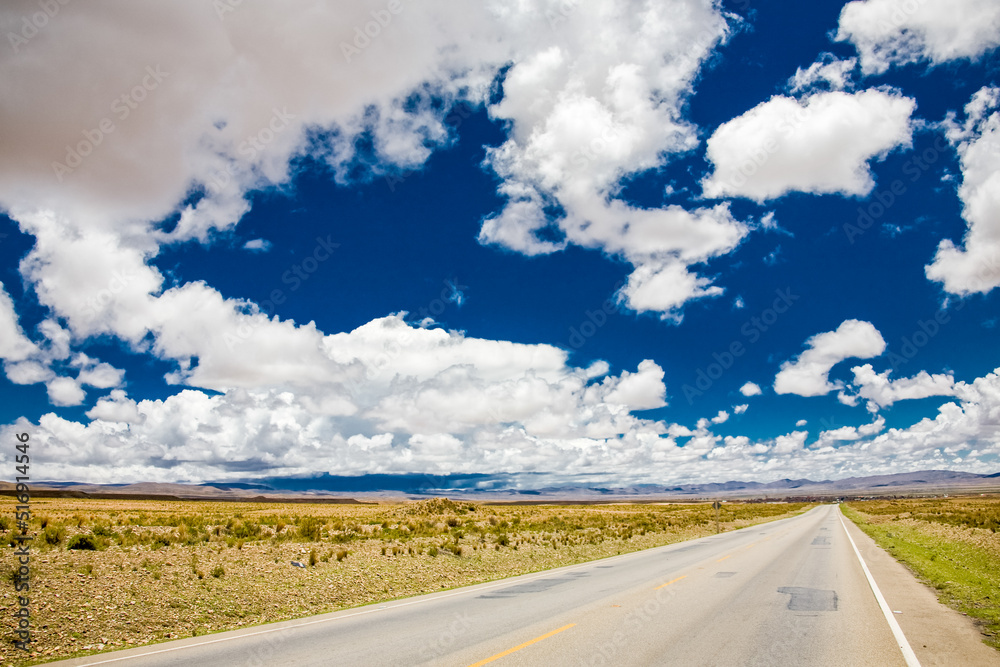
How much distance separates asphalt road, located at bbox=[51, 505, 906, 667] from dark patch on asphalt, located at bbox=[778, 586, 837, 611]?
2 cm

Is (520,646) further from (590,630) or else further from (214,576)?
(214,576)

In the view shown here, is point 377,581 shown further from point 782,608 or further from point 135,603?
point 782,608

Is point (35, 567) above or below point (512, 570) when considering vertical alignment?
above

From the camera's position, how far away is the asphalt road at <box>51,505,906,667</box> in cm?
820

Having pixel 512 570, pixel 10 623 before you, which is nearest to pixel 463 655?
pixel 10 623

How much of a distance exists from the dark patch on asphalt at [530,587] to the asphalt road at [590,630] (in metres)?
0.11

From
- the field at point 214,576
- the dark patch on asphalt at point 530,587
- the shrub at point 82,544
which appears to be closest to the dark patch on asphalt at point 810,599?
the dark patch on asphalt at point 530,587

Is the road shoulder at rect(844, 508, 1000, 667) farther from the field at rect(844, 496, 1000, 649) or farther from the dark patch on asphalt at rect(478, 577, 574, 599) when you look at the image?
the dark patch on asphalt at rect(478, 577, 574, 599)

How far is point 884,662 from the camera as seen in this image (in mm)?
7898

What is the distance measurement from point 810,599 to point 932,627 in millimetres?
3023

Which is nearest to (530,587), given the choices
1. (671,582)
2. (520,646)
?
(671,582)

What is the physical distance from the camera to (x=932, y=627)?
33.0ft

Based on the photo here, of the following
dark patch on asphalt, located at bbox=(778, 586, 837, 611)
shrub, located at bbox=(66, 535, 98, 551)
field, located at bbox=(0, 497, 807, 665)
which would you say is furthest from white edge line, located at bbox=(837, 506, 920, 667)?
shrub, located at bbox=(66, 535, 98, 551)

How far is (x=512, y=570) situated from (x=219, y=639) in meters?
12.7
